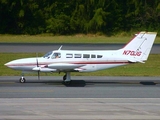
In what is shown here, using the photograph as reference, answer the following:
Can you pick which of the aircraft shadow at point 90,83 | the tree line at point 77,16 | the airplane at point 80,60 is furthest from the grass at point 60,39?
the airplane at point 80,60

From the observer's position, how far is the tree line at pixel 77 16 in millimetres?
69688

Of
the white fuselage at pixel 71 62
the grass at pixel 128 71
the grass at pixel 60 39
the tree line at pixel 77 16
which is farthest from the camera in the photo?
the tree line at pixel 77 16

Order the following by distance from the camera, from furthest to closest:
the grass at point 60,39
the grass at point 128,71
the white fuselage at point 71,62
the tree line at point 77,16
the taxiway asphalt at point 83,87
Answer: the tree line at point 77,16 < the grass at point 60,39 < the grass at point 128,71 < the white fuselage at point 71,62 < the taxiway asphalt at point 83,87

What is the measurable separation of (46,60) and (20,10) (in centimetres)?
4810

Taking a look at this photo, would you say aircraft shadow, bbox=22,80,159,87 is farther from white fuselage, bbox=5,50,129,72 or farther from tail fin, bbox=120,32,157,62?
tail fin, bbox=120,32,157,62

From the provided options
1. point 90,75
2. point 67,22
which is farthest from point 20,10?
point 90,75

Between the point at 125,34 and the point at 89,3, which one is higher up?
the point at 89,3

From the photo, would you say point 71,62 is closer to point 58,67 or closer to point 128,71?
point 58,67

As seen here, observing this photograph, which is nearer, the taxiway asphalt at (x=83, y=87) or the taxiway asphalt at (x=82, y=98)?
the taxiway asphalt at (x=82, y=98)

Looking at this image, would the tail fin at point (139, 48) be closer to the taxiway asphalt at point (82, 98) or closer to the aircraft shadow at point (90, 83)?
the aircraft shadow at point (90, 83)

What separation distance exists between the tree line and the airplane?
44.9 metres

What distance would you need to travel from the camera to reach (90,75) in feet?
90.2

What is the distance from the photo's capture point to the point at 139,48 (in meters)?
24.1

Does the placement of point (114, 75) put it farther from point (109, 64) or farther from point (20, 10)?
point (20, 10)
